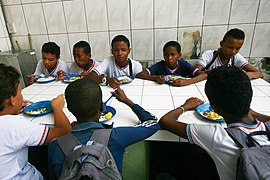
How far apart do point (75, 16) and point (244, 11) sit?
222 cm

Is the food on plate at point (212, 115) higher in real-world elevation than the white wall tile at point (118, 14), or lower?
lower

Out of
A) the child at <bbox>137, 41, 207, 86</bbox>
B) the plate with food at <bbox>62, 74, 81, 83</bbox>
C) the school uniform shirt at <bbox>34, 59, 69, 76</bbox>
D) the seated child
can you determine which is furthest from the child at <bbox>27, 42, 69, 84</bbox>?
the child at <bbox>137, 41, 207, 86</bbox>

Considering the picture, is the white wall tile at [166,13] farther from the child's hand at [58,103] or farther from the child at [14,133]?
the child at [14,133]

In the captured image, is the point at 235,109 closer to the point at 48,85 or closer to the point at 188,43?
the point at 48,85

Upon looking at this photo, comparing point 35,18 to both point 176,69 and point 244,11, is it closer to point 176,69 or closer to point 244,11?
point 176,69

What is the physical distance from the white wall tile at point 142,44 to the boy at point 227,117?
174 cm

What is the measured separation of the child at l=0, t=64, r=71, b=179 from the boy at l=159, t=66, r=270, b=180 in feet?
2.31

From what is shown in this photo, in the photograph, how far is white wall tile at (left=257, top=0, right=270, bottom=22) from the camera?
2074 millimetres

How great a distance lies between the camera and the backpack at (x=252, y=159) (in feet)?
1.72

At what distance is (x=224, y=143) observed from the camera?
68cm

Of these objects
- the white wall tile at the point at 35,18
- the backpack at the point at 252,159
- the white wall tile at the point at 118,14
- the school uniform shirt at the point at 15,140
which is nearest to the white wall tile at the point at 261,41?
the white wall tile at the point at 118,14

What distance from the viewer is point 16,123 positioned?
2.47 ft

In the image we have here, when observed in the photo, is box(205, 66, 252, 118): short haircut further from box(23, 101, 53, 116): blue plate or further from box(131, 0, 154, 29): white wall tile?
box(131, 0, 154, 29): white wall tile

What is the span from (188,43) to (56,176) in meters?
2.19
